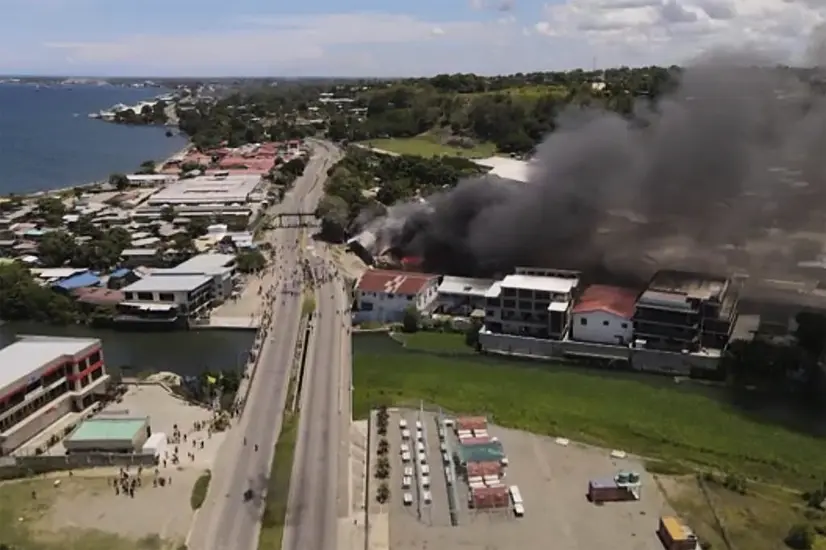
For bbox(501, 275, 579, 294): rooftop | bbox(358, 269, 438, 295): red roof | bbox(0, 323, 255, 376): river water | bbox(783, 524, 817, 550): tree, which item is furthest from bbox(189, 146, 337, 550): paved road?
bbox(783, 524, 817, 550): tree

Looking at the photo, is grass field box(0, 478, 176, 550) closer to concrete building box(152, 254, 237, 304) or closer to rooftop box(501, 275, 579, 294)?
rooftop box(501, 275, 579, 294)

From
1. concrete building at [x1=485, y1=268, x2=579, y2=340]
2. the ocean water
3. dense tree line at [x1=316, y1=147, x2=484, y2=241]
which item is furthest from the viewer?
the ocean water

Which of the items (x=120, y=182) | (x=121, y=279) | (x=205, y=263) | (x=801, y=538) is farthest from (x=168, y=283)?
(x=120, y=182)

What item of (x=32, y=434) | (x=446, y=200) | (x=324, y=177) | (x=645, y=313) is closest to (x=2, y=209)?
(x=324, y=177)

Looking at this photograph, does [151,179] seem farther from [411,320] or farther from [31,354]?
[31,354]

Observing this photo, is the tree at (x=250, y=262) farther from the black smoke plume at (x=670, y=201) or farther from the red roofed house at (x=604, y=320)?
the red roofed house at (x=604, y=320)

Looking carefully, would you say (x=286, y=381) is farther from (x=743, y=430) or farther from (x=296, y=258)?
(x=296, y=258)
